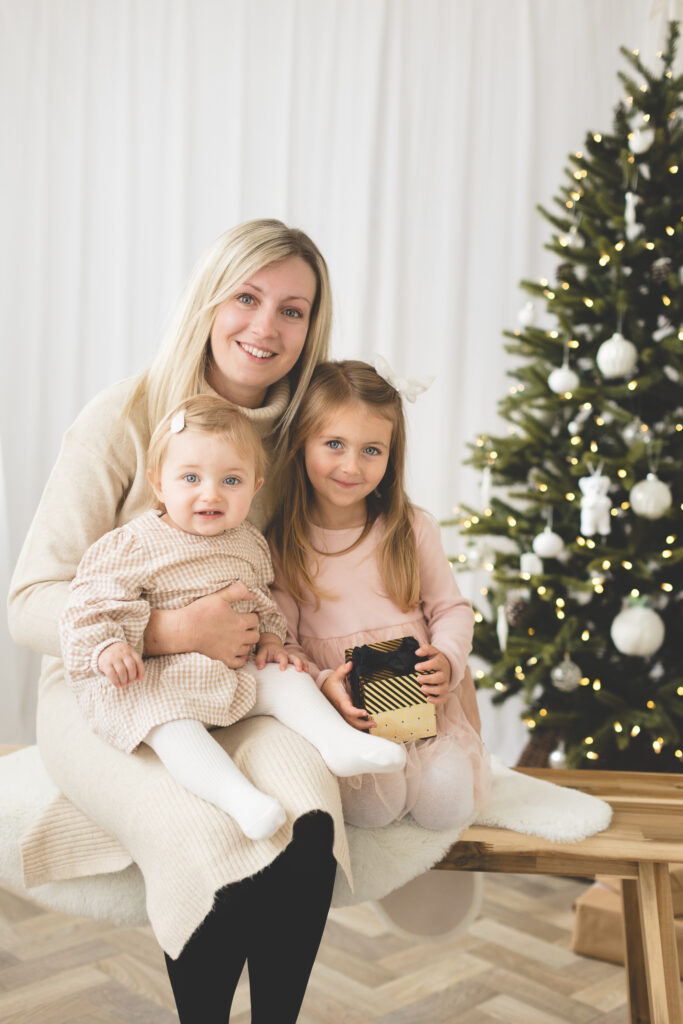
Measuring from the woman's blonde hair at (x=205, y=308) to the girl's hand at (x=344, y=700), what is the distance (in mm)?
490

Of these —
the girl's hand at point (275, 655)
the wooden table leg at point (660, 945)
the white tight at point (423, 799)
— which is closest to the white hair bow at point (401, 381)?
the girl's hand at point (275, 655)

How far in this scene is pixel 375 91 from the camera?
346cm

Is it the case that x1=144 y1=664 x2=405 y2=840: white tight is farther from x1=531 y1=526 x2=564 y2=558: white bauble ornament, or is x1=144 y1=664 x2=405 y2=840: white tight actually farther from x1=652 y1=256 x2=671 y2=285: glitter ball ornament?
x1=652 y1=256 x2=671 y2=285: glitter ball ornament

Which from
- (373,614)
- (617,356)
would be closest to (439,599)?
(373,614)

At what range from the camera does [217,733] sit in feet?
4.99

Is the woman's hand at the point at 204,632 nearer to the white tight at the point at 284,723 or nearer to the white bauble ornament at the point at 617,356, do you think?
the white tight at the point at 284,723

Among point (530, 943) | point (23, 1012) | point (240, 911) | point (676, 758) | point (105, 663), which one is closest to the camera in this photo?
point (240, 911)

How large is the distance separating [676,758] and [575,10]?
107 inches

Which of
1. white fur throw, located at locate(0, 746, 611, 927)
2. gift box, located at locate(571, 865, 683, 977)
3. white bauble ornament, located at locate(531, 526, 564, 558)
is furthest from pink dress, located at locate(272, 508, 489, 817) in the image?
white bauble ornament, located at locate(531, 526, 564, 558)

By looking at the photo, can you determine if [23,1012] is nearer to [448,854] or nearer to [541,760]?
[448,854]

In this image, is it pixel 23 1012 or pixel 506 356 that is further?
pixel 506 356

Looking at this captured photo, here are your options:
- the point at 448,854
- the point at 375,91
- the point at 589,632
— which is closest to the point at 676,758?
the point at 589,632

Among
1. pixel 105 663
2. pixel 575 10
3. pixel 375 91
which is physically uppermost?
pixel 575 10

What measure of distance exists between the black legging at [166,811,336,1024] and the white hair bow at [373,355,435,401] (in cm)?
80
